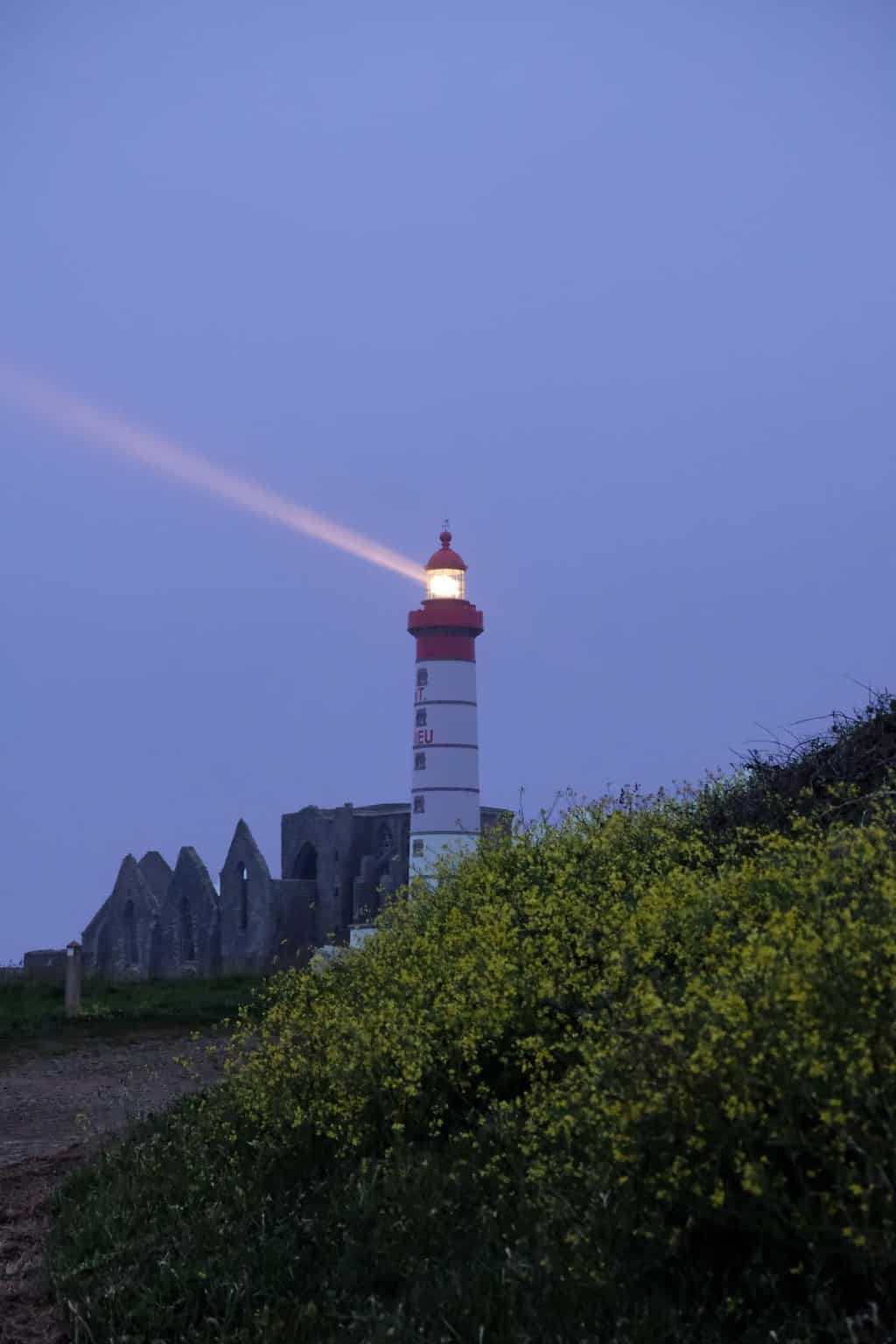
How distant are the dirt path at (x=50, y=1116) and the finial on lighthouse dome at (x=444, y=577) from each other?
25.2m

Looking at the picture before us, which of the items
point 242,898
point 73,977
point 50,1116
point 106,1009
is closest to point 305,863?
point 242,898

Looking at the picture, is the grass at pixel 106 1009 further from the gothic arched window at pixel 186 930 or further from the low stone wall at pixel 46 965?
the gothic arched window at pixel 186 930

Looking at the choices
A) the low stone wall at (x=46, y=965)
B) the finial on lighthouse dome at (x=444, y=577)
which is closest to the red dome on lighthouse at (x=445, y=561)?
the finial on lighthouse dome at (x=444, y=577)

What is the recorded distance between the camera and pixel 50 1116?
48.2 ft

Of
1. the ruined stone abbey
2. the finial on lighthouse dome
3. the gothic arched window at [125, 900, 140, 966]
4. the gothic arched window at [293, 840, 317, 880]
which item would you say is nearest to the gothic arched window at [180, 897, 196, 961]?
the ruined stone abbey

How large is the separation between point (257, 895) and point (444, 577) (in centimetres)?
1245

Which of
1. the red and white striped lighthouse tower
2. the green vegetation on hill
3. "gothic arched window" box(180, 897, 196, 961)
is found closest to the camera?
the green vegetation on hill

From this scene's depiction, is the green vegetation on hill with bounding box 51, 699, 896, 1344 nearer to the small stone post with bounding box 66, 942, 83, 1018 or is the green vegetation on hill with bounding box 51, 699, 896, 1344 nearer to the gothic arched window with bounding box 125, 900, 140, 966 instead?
the small stone post with bounding box 66, 942, 83, 1018

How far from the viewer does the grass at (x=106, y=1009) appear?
72.0 feet

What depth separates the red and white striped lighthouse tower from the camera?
42.5 metres

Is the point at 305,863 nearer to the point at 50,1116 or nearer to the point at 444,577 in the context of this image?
the point at 444,577

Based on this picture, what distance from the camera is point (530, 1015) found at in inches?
330

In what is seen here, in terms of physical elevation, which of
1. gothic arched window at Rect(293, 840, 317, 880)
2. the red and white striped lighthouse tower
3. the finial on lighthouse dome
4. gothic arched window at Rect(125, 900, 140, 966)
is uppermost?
the finial on lighthouse dome

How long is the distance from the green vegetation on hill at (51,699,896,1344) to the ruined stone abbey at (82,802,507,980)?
3359cm
